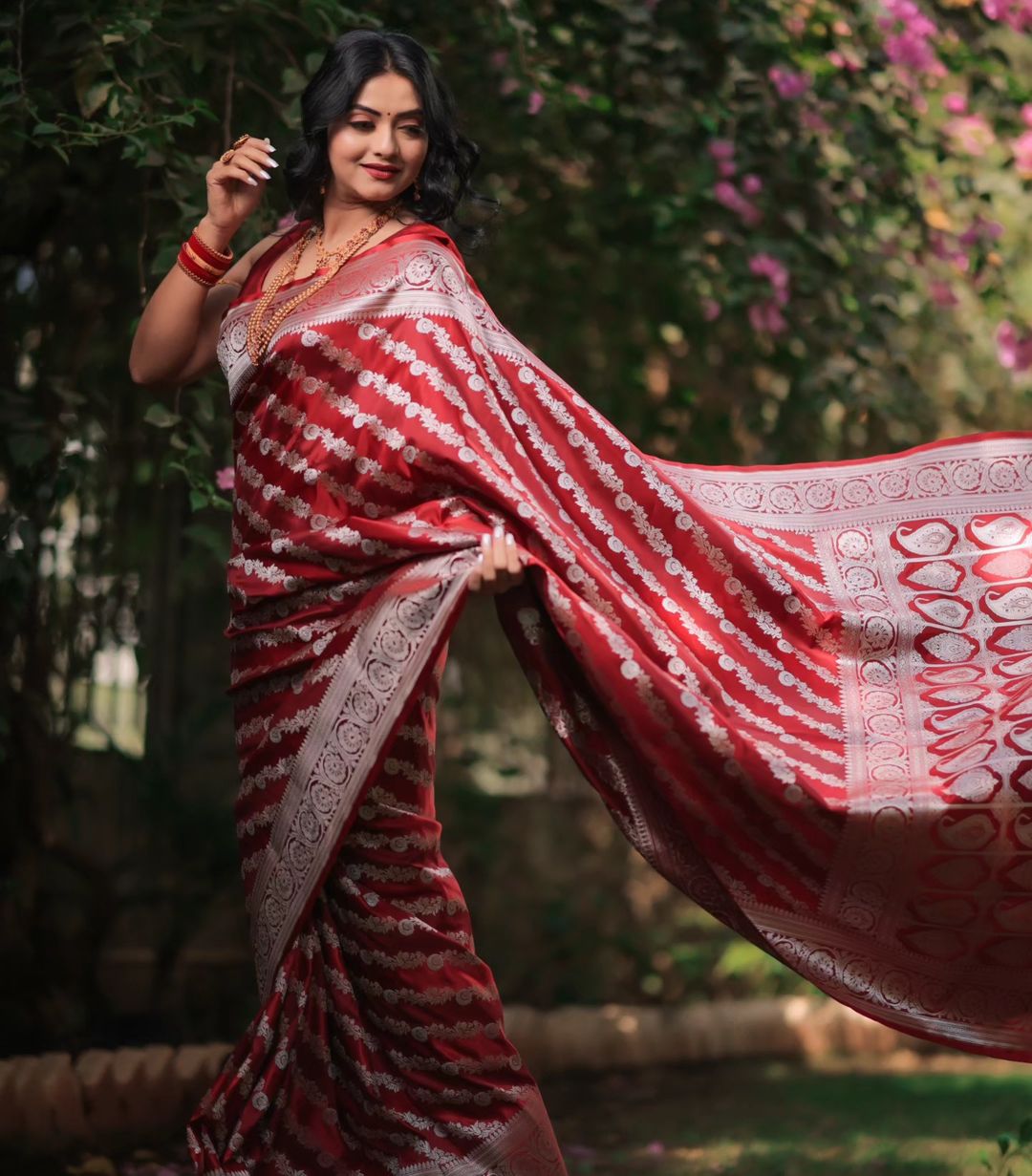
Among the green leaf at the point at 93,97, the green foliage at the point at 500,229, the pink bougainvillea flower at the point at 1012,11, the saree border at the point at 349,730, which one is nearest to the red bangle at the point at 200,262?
the green foliage at the point at 500,229

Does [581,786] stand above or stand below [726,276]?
below

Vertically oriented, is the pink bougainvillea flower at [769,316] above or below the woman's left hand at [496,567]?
above

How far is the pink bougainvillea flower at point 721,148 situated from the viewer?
3.45 m

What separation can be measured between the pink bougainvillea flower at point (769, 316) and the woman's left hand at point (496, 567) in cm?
162

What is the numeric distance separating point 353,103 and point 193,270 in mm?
358

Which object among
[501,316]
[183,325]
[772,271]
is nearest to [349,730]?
[183,325]

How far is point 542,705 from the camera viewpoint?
2293mm

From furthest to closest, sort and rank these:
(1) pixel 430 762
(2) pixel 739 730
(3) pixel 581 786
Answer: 1. (3) pixel 581 786
2. (1) pixel 430 762
3. (2) pixel 739 730

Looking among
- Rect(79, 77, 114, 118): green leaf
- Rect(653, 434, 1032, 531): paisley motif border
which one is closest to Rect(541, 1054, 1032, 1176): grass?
Rect(653, 434, 1032, 531): paisley motif border

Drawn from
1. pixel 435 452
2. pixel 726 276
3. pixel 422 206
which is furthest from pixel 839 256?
pixel 435 452

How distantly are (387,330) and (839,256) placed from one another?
2006 millimetres

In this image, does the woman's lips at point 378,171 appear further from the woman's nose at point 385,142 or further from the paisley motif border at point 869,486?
the paisley motif border at point 869,486

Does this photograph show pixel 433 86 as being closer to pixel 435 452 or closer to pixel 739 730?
pixel 435 452

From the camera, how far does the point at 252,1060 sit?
2.34 m
